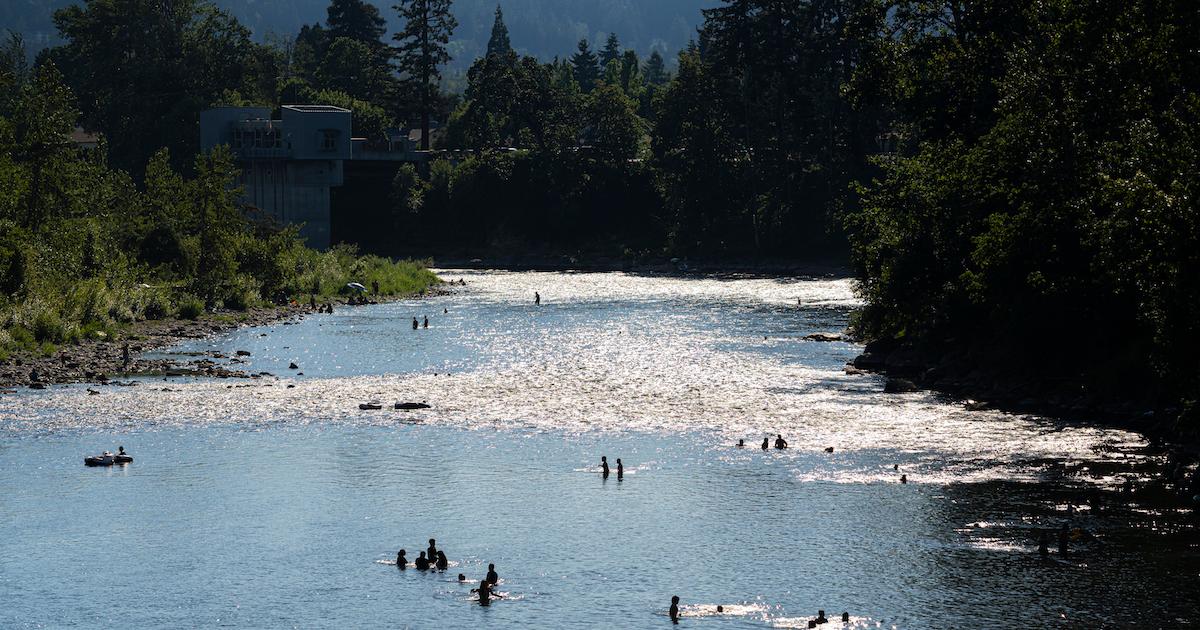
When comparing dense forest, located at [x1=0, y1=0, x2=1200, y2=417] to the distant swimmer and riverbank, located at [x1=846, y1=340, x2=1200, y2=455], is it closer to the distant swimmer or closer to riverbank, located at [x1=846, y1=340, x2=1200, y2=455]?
riverbank, located at [x1=846, y1=340, x2=1200, y2=455]

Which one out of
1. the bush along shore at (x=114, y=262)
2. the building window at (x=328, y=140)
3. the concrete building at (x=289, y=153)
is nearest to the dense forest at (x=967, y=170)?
the bush along shore at (x=114, y=262)

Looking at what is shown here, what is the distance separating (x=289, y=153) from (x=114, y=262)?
253ft

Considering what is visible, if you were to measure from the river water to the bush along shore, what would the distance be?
14483mm

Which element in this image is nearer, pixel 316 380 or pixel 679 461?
pixel 679 461

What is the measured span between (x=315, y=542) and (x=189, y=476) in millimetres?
9658

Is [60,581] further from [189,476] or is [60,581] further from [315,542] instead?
[189,476]

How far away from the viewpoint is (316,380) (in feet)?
233

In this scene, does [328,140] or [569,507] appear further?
[328,140]

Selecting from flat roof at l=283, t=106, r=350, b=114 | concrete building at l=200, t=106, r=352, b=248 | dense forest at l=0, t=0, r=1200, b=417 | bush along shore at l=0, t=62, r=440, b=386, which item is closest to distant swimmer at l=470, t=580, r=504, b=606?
dense forest at l=0, t=0, r=1200, b=417

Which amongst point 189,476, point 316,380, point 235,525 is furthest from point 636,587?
point 316,380

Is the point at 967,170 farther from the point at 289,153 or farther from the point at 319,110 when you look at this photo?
the point at 319,110

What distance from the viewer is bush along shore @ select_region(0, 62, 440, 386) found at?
257 ft

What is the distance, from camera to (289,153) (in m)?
174

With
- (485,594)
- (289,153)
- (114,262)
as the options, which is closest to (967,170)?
(485,594)
